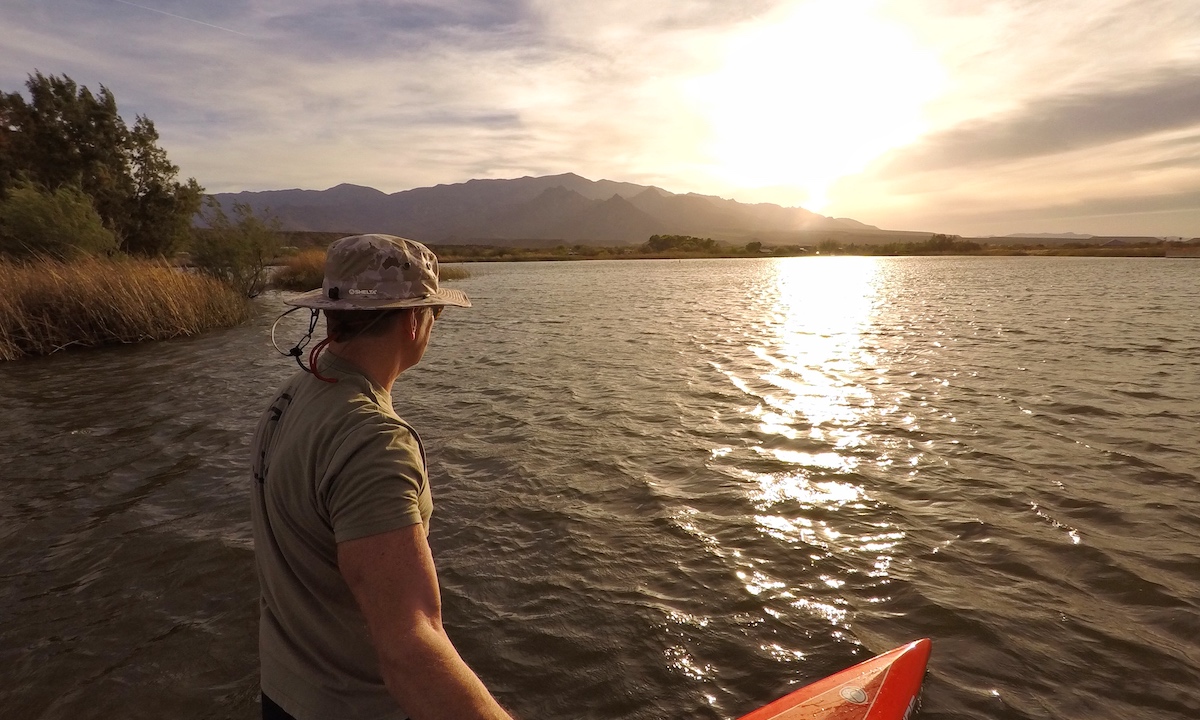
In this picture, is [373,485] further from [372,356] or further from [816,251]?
[816,251]

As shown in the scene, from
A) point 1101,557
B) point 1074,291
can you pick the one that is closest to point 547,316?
point 1101,557

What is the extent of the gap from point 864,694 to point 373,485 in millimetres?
3861

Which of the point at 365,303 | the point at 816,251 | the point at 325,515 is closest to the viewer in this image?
the point at 325,515

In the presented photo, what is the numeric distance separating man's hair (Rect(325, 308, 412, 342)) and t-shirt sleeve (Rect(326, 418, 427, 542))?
438mm

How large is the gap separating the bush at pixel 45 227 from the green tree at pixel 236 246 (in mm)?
5333

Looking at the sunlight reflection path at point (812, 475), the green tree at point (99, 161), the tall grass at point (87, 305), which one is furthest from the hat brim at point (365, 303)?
the green tree at point (99, 161)

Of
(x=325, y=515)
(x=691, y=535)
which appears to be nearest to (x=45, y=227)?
(x=691, y=535)

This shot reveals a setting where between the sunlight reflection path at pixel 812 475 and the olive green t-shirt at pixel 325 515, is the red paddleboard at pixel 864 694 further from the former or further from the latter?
the olive green t-shirt at pixel 325 515

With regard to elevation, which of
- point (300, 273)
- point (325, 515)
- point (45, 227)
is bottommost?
point (300, 273)

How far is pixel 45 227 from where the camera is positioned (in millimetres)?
22953

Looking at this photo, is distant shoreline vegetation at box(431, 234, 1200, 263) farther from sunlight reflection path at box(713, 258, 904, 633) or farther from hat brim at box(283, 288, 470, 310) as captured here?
hat brim at box(283, 288, 470, 310)

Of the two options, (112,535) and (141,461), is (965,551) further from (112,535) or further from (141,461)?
(141,461)

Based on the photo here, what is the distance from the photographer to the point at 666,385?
13789mm

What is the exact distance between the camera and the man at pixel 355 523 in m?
1.70
